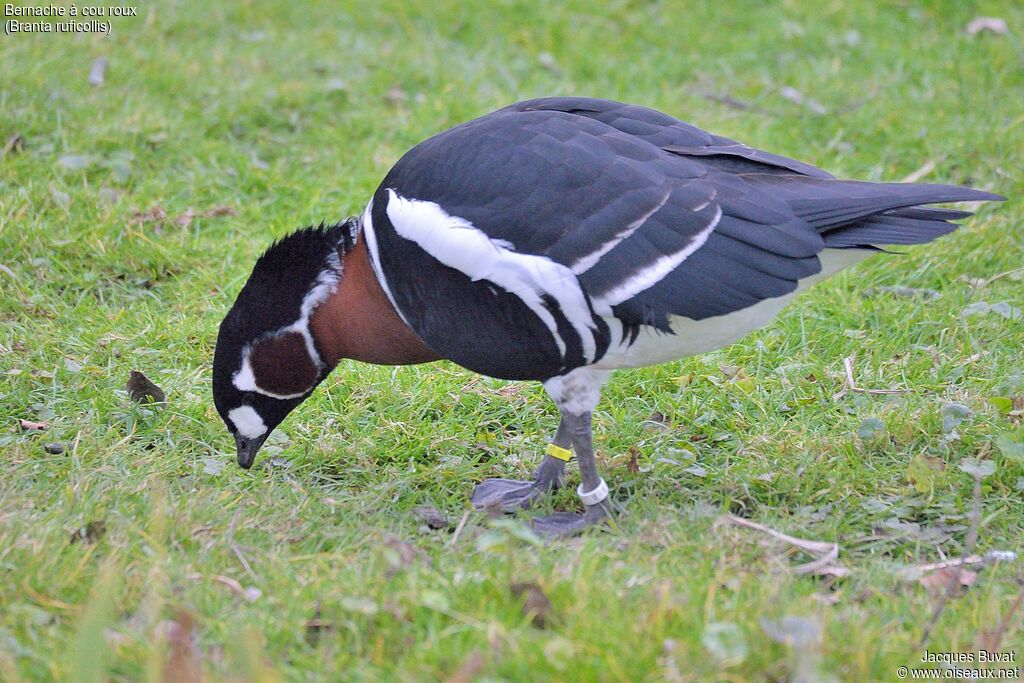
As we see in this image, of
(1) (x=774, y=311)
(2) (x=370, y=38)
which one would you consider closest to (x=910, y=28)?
(2) (x=370, y=38)

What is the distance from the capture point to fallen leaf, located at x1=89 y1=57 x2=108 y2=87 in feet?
19.4

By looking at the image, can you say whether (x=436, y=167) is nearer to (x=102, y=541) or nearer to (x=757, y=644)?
(x=102, y=541)

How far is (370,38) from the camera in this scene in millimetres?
6754

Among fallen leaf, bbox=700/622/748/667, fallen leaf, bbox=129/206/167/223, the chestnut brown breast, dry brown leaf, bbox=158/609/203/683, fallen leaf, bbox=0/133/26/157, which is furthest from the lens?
fallen leaf, bbox=0/133/26/157

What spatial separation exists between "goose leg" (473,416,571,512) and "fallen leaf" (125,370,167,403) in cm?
118

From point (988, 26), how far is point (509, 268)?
15.6 ft

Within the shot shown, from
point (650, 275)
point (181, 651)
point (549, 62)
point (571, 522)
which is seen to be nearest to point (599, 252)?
point (650, 275)

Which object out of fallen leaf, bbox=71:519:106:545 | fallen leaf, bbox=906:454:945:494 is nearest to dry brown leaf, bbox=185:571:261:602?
fallen leaf, bbox=71:519:106:545

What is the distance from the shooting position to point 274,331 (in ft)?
11.1

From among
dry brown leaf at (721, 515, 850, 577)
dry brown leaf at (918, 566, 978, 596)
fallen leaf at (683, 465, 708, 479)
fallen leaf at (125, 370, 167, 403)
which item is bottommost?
fallen leaf at (125, 370, 167, 403)

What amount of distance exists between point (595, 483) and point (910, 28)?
4.60 metres

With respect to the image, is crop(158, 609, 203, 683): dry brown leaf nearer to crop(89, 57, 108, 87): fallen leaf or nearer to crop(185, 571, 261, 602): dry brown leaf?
crop(185, 571, 261, 602): dry brown leaf

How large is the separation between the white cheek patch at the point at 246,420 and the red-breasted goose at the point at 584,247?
32 cm

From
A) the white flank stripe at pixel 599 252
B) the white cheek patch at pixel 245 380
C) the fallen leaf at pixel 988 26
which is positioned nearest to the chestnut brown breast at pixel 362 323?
the white cheek patch at pixel 245 380
